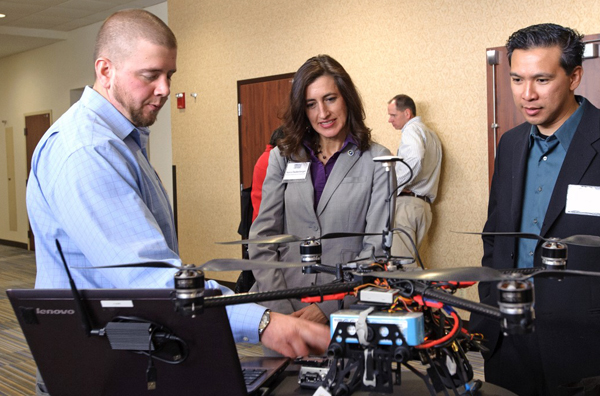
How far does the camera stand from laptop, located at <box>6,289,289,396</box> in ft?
3.31

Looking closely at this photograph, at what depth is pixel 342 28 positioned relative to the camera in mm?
5809

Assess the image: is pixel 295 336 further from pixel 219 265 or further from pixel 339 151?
pixel 339 151

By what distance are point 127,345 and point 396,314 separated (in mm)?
449

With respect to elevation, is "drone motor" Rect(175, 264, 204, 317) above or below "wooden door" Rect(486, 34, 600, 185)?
below

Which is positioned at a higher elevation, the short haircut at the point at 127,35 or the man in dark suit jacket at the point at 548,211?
the short haircut at the point at 127,35

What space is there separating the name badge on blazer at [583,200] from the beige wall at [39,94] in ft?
23.4

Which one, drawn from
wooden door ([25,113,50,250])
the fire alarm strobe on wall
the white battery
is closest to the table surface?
the white battery

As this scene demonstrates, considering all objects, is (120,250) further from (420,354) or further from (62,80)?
(62,80)

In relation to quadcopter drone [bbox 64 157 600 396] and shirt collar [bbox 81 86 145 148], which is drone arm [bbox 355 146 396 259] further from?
quadcopter drone [bbox 64 157 600 396]

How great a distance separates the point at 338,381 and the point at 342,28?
5.18 m

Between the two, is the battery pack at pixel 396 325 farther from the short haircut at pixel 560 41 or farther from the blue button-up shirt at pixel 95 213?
the short haircut at pixel 560 41

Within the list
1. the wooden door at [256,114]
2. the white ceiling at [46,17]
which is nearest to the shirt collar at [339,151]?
the wooden door at [256,114]

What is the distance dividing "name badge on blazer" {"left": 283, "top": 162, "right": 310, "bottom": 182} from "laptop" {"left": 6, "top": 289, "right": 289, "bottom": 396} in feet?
4.06

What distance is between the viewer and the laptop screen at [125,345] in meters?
1.01
